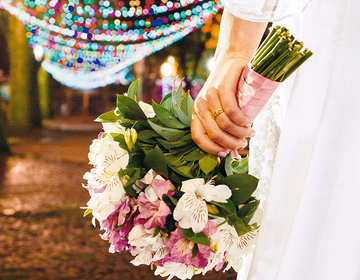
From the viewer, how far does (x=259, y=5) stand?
79 cm

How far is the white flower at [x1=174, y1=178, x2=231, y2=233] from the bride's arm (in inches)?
3.4

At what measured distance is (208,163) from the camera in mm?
859

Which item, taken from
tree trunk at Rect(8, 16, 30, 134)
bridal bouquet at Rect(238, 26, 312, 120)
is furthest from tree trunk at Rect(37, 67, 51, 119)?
bridal bouquet at Rect(238, 26, 312, 120)

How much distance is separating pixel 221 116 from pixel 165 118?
163 mm

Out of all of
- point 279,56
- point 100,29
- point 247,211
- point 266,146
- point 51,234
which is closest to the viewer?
point 279,56

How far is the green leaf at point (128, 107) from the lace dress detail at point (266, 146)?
12.7 inches

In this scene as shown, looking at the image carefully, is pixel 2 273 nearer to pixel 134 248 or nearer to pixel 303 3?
pixel 134 248

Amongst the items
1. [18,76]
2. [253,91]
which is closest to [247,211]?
[253,91]

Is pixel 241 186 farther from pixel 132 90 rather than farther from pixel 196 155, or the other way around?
pixel 132 90

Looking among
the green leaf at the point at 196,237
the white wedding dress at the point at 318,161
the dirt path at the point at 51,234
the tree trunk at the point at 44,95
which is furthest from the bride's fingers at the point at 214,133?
the tree trunk at the point at 44,95

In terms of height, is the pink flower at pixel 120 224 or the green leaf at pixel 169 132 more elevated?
the green leaf at pixel 169 132

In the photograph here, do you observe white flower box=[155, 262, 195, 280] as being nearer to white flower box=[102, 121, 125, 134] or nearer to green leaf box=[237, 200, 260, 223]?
green leaf box=[237, 200, 260, 223]

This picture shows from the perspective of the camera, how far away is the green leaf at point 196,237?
80 centimetres

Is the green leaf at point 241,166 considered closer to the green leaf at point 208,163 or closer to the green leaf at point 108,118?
the green leaf at point 208,163
